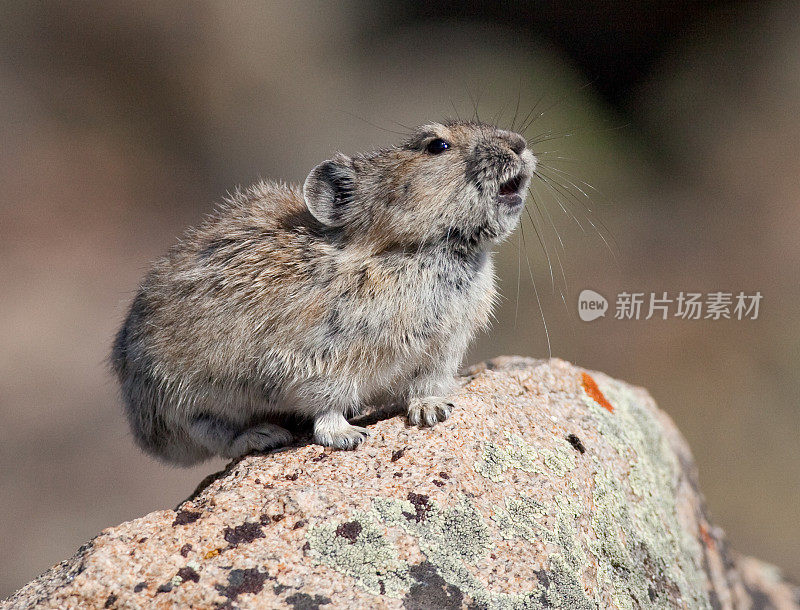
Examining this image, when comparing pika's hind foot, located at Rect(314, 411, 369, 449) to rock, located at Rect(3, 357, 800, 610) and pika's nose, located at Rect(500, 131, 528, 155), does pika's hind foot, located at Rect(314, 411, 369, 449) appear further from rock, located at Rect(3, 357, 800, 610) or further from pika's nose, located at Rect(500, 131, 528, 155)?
pika's nose, located at Rect(500, 131, 528, 155)

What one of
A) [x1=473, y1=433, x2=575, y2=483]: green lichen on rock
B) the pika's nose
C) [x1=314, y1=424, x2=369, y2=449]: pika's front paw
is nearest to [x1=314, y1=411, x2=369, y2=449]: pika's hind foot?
[x1=314, y1=424, x2=369, y2=449]: pika's front paw

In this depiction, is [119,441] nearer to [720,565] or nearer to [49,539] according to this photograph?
[49,539]

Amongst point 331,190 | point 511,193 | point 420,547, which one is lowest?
point 420,547

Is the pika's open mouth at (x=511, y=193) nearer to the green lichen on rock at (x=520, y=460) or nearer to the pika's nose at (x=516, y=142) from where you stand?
the pika's nose at (x=516, y=142)

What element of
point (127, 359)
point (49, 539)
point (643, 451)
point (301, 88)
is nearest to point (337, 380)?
point (127, 359)

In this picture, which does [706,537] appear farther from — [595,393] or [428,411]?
[428,411]

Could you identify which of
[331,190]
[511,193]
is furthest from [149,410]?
[511,193]
